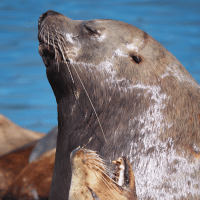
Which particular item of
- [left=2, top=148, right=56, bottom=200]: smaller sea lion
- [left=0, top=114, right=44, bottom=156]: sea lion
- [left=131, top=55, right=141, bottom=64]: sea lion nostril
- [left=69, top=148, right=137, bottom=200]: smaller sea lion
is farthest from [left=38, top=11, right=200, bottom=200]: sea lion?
[left=0, top=114, right=44, bottom=156]: sea lion

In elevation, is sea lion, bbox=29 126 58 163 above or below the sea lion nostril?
below

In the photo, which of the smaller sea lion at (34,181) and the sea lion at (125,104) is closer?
the sea lion at (125,104)

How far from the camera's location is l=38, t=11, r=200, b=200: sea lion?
1804 mm

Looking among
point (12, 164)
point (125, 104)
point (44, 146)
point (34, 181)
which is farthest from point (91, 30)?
point (12, 164)

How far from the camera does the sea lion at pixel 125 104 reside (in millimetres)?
1804

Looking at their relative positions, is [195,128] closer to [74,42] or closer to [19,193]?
[74,42]

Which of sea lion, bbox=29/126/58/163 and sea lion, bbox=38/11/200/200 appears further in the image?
sea lion, bbox=29/126/58/163

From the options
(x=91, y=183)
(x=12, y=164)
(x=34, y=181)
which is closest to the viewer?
(x=91, y=183)

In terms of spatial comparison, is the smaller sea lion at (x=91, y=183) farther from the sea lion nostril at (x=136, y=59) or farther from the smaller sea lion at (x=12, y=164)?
the smaller sea lion at (x=12, y=164)

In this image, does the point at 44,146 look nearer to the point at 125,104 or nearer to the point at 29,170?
the point at 29,170

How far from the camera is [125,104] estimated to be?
6.26 feet

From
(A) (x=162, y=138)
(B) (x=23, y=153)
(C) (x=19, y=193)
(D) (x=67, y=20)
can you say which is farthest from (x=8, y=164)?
(A) (x=162, y=138)

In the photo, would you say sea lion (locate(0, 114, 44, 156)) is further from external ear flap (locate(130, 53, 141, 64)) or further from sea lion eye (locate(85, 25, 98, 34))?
external ear flap (locate(130, 53, 141, 64))

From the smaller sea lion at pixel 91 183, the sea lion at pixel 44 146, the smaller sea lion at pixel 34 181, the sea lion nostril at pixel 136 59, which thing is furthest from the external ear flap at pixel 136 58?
the sea lion at pixel 44 146
